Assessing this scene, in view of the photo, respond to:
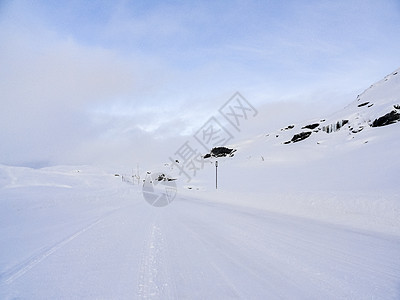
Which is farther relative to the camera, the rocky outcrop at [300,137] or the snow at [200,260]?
the rocky outcrop at [300,137]

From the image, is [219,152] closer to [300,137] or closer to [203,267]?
[300,137]

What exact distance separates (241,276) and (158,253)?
155 centimetres

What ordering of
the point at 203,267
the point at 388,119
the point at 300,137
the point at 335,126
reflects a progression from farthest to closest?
the point at 300,137, the point at 335,126, the point at 388,119, the point at 203,267

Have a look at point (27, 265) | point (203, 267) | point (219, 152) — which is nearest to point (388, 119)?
point (203, 267)

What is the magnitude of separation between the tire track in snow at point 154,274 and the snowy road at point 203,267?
11 mm

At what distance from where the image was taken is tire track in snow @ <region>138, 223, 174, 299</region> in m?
2.54

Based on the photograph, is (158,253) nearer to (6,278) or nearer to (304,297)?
(6,278)

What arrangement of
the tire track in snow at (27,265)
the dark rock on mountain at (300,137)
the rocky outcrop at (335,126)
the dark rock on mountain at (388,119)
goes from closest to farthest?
1. the tire track in snow at (27,265)
2. the dark rock on mountain at (388,119)
3. the rocky outcrop at (335,126)
4. the dark rock on mountain at (300,137)

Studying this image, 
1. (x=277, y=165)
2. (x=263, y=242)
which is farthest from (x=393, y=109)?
(x=263, y=242)

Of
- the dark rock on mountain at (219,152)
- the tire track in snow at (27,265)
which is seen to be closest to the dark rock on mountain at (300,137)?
the dark rock on mountain at (219,152)

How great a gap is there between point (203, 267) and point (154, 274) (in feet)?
2.41

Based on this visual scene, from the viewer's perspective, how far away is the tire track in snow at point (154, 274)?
2543 millimetres

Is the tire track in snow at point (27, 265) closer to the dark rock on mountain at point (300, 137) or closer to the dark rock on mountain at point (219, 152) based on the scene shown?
the dark rock on mountain at point (300, 137)

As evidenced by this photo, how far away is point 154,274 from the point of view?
3031 mm
